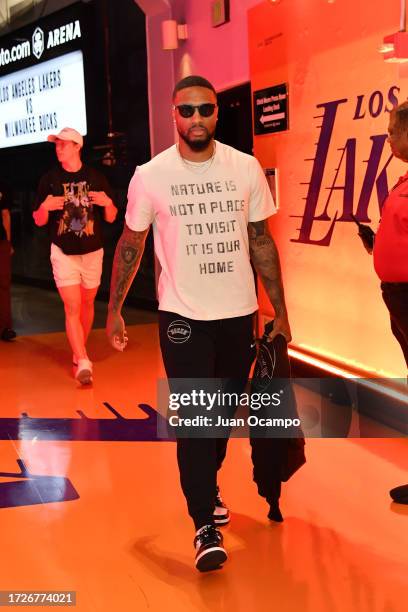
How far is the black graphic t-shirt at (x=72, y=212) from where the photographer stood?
5098 mm

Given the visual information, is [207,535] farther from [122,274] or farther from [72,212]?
[72,212]

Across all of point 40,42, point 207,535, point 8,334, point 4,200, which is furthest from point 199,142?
point 40,42

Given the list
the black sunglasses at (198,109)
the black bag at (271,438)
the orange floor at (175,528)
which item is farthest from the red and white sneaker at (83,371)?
the black sunglasses at (198,109)

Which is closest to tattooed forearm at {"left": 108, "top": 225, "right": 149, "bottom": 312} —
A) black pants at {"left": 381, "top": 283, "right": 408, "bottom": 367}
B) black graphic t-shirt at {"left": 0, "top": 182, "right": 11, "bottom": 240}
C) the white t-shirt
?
the white t-shirt

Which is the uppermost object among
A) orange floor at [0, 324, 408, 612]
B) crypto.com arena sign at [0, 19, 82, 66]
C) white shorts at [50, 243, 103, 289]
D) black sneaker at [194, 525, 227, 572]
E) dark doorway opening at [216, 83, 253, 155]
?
crypto.com arena sign at [0, 19, 82, 66]

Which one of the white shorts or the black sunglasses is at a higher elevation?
the black sunglasses

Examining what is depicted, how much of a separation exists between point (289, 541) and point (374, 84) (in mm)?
2452

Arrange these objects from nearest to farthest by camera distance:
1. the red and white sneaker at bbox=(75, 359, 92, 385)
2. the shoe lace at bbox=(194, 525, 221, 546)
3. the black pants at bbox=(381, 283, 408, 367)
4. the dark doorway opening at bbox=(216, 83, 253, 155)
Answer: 1. the shoe lace at bbox=(194, 525, 221, 546)
2. the black pants at bbox=(381, 283, 408, 367)
3. the red and white sneaker at bbox=(75, 359, 92, 385)
4. the dark doorway opening at bbox=(216, 83, 253, 155)

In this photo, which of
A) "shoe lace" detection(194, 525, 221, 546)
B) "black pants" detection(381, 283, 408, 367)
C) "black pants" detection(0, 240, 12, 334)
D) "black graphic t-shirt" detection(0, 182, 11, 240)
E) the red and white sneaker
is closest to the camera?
"shoe lace" detection(194, 525, 221, 546)

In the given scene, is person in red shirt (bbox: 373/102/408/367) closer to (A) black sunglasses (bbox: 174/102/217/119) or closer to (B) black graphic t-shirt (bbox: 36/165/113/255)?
(A) black sunglasses (bbox: 174/102/217/119)

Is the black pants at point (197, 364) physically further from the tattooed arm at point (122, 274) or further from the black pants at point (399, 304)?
the black pants at point (399, 304)

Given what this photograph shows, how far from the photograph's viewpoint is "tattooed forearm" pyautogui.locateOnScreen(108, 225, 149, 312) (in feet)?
9.21

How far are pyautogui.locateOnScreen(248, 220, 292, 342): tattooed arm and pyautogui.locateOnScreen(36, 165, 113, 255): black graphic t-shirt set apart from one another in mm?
2434

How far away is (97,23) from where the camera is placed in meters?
8.83
